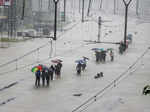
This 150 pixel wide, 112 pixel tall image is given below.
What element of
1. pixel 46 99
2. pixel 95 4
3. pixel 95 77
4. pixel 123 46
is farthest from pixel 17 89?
pixel 95 4

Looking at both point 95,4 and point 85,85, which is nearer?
point 85,85

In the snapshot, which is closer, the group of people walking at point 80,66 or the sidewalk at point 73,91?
the sidewalk at point 73,91

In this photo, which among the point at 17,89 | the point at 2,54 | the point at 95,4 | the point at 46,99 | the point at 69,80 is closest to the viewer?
the point at 46,99

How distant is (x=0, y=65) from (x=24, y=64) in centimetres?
178

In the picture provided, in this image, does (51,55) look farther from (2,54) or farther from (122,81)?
(122,81)

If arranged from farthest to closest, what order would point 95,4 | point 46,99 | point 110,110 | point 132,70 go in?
point 95,4 < point 132,70 < point 46,99 < point 110,110

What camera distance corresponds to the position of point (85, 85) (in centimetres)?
2086

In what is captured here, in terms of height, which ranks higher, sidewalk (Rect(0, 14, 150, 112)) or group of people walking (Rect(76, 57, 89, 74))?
Result: group of people walking (Rect(76, 57, 89, 74))

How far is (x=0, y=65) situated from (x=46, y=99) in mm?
11811

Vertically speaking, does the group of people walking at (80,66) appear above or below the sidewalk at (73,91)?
above

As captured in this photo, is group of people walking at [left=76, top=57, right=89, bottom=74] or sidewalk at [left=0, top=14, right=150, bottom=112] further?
group of people walking at [left=76, top=57, right=89, bottom=74]

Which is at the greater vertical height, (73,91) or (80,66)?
(80,66)

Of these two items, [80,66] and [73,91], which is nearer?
[73,91]

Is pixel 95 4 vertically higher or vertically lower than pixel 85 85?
higher
